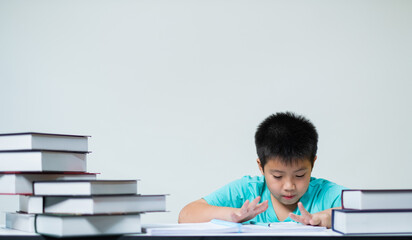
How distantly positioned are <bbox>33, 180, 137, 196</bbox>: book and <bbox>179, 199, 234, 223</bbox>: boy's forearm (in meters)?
0.51

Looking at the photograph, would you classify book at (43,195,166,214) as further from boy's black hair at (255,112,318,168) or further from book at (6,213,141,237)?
boy's black hair at (255,112,318,168)

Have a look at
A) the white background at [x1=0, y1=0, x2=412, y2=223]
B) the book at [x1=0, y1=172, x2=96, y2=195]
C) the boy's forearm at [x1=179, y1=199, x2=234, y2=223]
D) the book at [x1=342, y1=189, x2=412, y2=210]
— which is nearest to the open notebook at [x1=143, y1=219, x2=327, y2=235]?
the book at [x1=342, y1=189, x2=412, y2=210]

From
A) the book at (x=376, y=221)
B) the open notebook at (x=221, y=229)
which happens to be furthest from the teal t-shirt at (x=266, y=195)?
the book at (x=376, y=221)

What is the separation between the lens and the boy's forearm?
1.72m

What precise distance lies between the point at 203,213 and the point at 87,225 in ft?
2.42

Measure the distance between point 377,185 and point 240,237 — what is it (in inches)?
75.4

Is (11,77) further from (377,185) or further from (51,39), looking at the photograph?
(377,185)

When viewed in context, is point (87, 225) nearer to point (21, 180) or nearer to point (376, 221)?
point (21, 180)

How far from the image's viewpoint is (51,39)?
299 cm

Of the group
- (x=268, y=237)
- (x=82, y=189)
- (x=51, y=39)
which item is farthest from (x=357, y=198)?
(x=51, y=39)

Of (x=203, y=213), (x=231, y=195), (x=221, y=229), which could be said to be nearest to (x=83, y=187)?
(x=221, y=229)

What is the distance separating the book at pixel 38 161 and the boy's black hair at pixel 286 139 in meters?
0.74

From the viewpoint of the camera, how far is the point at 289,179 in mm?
1820

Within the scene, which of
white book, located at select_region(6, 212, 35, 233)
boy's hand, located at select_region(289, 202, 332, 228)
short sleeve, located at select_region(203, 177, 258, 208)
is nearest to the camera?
white book, located at select_region(6, 212, 35, 233)
